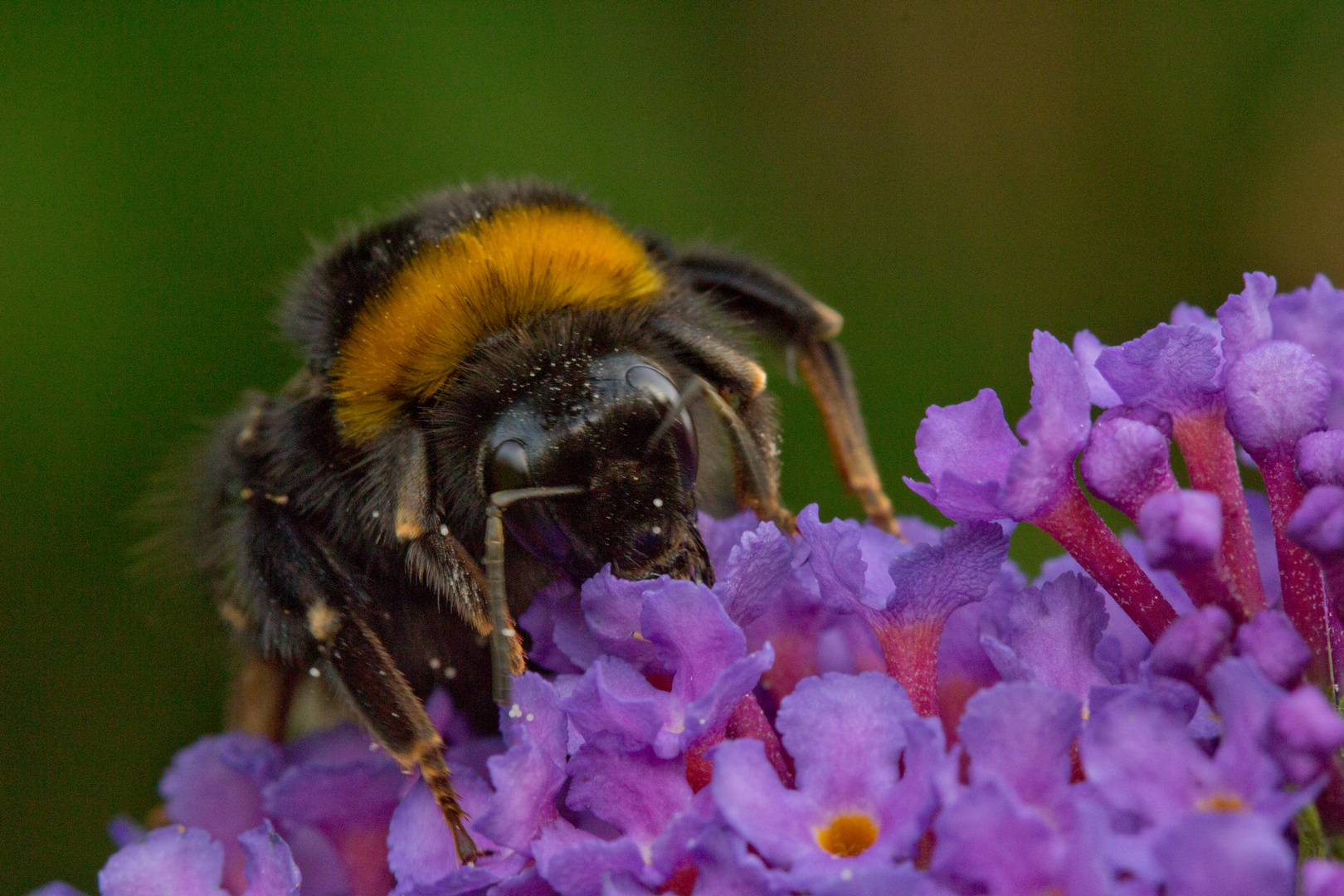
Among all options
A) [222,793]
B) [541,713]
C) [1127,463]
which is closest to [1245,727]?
[1127,463]

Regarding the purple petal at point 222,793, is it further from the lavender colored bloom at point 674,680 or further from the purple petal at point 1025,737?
the purple petal at point 1025,737

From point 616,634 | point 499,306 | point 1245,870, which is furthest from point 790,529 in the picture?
point 1245,870

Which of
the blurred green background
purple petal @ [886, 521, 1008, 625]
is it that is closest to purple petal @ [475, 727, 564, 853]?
purple petal @ [886, 521, 1008, 625]

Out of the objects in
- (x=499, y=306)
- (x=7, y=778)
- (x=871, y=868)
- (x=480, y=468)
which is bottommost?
(x=7, y=778)

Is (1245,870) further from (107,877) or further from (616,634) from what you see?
(107,877)

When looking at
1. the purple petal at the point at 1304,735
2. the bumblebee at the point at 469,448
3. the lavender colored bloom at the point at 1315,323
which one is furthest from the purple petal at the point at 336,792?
the lavender colored bloom at the point at 1315,323

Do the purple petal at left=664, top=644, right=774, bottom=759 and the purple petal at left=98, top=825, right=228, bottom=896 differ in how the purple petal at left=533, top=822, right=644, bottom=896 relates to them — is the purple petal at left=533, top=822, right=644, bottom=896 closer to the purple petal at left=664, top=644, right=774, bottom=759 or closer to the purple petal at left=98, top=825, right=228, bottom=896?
the purple petal at left=664, top=644, right=774, bottom=759
